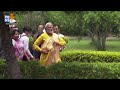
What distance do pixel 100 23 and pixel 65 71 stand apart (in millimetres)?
16048

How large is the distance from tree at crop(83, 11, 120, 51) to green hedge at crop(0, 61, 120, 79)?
14.4 metres

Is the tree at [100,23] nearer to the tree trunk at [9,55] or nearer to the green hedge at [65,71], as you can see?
the green hedge at [65,71]

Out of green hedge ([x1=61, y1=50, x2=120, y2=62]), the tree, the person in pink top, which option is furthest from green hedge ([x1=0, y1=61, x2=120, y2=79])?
the tree

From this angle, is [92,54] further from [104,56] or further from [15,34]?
[15,34]

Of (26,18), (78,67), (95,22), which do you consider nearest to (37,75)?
(78,67)

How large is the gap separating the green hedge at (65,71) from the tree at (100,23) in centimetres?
1438

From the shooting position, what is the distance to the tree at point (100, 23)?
75.2ft

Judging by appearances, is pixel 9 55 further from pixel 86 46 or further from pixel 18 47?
pixel 86 46

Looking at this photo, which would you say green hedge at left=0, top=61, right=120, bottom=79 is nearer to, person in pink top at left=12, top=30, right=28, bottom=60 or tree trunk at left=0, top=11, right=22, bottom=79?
tree trunk at left=0, top=11, right=22, bottom=79

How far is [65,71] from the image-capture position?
307 inches

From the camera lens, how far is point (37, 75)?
24.8ft
